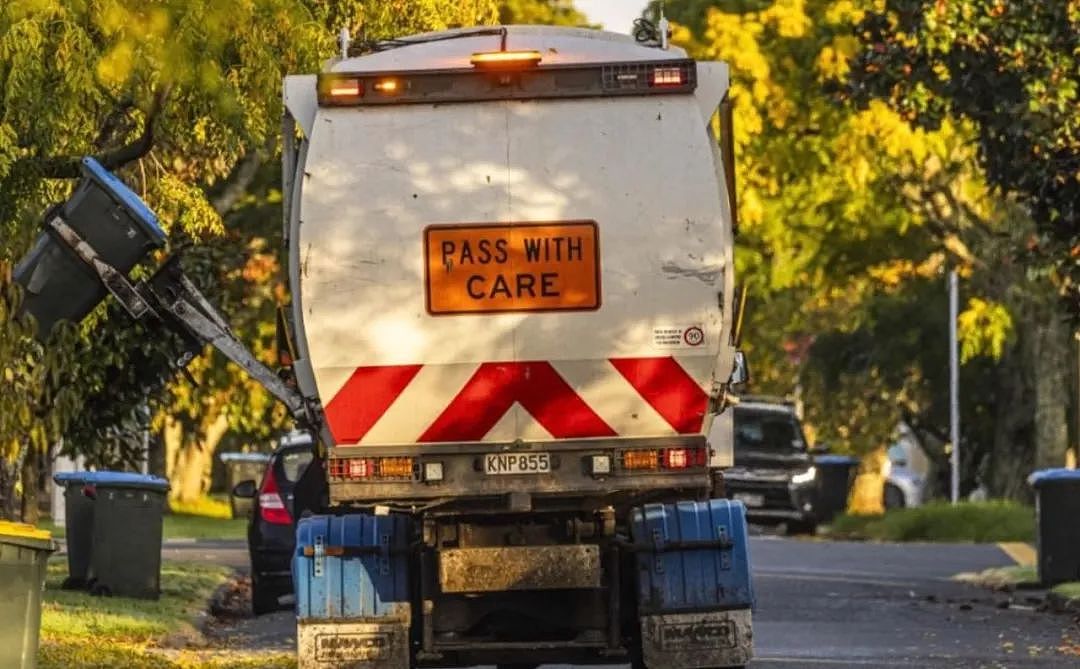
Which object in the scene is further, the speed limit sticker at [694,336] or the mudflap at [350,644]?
the mudflap at [350,644]

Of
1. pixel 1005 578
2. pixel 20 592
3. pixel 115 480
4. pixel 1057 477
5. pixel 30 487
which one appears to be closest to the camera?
pixel 20 592

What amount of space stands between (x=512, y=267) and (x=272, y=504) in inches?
388

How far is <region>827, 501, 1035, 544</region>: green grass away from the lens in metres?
36.7

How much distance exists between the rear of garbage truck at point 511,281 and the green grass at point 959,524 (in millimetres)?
23600

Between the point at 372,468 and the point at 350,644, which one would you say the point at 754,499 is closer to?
the point at 350,644

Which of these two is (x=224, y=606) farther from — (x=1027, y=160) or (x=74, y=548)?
(x=1027, y=160)

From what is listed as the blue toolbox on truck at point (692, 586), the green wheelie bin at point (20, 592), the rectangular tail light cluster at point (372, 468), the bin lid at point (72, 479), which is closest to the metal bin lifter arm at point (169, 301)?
the rectangular tail light cluster at point (372, 468)

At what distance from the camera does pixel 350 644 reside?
13.4 metres

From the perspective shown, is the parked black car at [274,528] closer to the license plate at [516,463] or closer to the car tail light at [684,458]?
the license plate at [516,463]

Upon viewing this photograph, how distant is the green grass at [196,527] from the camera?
123ft

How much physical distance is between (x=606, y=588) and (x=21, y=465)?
10.3 m

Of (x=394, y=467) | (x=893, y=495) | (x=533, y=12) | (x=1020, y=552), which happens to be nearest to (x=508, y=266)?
(x=394, y=467)

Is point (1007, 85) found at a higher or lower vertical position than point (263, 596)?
higher

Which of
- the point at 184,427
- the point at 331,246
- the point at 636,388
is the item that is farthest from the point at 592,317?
the point at 184,427
